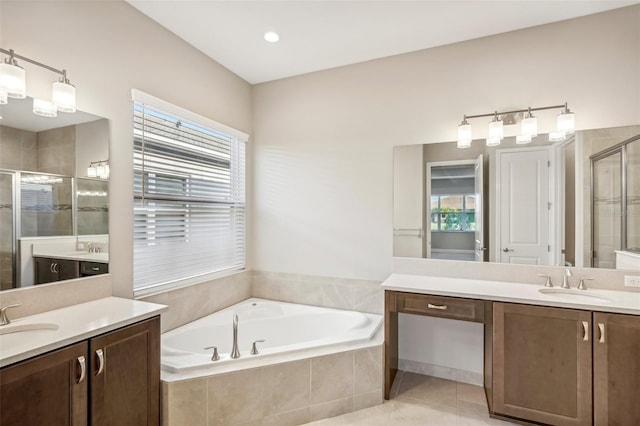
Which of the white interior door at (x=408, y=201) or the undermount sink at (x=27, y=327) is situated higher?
the white interior door at (x=408, y=201)

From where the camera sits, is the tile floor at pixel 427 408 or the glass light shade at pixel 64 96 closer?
the glass light shade at pixel 64 96

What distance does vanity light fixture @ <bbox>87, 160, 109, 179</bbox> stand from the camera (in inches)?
74.7

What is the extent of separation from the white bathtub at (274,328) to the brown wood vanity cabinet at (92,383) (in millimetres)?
453

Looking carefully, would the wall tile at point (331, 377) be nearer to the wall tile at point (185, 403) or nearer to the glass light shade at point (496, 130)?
the wall tile at point (185, 403)

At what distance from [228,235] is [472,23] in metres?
2.78

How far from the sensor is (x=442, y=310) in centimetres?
214

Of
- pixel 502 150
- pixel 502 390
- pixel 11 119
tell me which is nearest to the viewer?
pixel 11 119

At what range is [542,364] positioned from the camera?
74.3 inches

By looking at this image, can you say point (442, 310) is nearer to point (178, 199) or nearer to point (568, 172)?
point (568, 172)

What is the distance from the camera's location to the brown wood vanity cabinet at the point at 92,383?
117cm

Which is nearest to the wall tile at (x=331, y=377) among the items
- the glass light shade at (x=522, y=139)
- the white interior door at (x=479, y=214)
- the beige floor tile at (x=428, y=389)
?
the beige floor tile at (x=428, y=389)

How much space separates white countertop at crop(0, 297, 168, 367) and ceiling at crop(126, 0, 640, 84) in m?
2.02

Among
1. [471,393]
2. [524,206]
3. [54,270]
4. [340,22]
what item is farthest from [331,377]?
[340,22]

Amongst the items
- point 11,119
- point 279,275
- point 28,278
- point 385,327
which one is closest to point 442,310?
point 385,327
